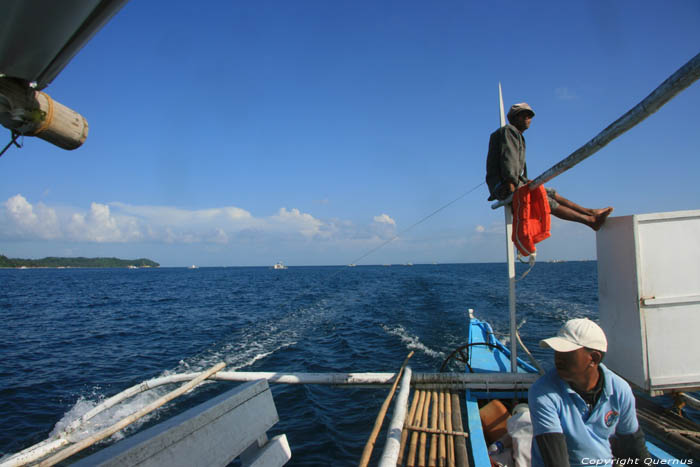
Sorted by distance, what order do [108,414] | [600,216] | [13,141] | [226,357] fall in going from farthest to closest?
[226,357] < [108,414] < [600,216] < [13,141]

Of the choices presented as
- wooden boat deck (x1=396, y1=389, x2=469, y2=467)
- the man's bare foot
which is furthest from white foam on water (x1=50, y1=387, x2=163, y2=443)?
the man's bare foot

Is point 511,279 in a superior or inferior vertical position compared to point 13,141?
inferior

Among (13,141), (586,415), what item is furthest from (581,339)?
(13,141)

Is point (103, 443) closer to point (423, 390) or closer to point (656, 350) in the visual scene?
point (423, 390)

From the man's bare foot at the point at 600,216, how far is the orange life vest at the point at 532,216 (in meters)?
0.55

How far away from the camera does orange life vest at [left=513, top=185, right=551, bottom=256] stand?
13.8 feet

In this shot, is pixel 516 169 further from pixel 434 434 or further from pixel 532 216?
pixel 434 434

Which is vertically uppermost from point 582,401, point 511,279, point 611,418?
point 511,279

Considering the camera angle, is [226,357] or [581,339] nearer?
[581,339]

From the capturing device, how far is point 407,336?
13.4 meters

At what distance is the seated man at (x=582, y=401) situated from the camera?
7.43 ft

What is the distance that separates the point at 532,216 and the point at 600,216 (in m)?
0.79

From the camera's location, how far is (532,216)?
4.30 meters

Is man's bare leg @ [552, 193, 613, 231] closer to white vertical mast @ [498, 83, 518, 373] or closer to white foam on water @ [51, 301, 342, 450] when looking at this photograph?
white vertical mast @ [498, 83, 518, 373]
